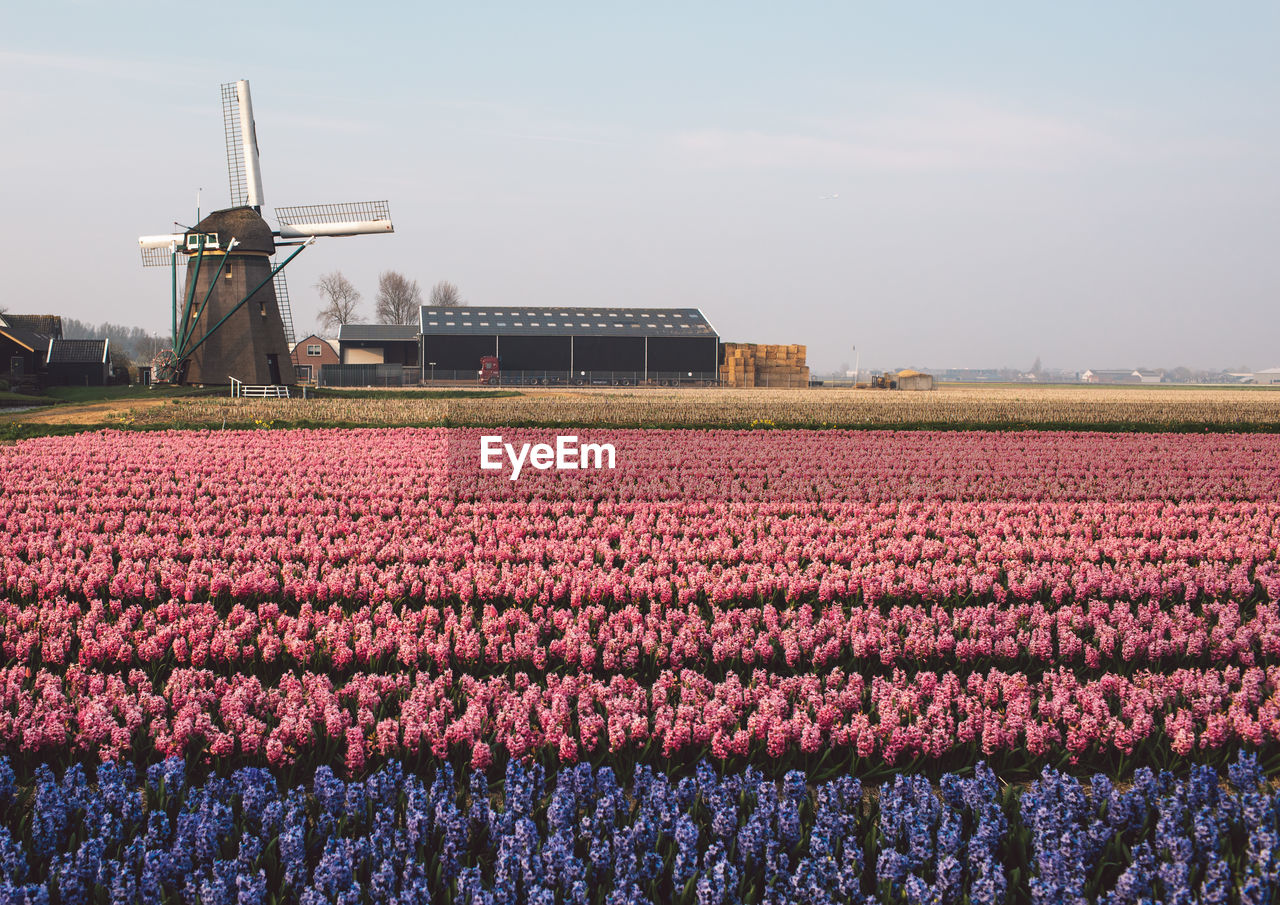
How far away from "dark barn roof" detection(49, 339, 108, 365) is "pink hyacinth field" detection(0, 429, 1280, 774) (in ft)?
155

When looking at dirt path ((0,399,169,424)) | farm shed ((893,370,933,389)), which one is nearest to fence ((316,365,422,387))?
dirt path ((0,399,169,424))

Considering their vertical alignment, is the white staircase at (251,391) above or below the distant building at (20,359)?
below

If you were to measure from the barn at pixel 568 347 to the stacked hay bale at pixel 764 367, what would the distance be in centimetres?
202

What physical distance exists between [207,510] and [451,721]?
29.2ft

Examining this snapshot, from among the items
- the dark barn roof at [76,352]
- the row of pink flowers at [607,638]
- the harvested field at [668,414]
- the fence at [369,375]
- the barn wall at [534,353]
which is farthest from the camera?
the barn wall at [534,353]

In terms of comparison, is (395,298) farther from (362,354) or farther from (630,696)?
(630,696)

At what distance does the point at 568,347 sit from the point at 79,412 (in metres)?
46.2

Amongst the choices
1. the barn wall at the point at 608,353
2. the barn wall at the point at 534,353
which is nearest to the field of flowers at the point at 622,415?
the barn wall at the point at 534,353

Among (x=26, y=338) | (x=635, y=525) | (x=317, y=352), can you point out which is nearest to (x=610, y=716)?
(x=635, y=525)

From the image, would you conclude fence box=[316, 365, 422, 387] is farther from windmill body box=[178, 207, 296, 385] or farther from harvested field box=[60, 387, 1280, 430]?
harvested field box=[60, 387, 1280, 430]

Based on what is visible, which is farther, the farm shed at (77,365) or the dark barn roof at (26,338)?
the farm shed at (77,365)

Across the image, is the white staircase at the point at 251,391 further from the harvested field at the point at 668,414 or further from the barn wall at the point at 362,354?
the barn wall at the point at 362,354

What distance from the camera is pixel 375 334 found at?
3445 inches

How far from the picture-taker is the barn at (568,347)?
76.4m
